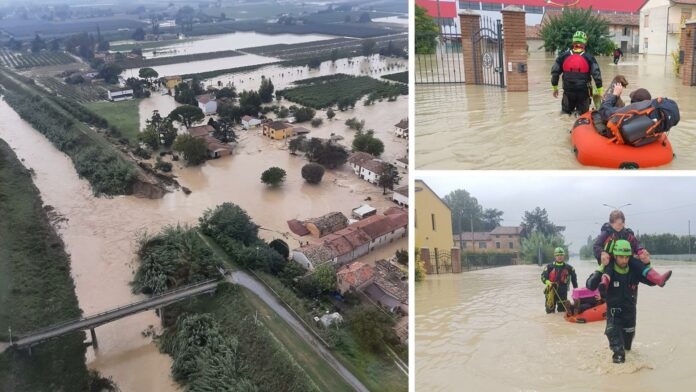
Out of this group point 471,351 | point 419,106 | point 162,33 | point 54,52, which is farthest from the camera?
point 162,33

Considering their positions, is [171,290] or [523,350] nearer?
[523,350]

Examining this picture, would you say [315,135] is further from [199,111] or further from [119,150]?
[119,150]

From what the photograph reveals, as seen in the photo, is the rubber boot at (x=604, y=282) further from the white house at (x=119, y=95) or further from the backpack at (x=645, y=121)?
the white house at (x=119, y=95)

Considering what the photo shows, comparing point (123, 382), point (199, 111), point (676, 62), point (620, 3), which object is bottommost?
point (123, 382)

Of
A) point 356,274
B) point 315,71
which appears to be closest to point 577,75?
point 356,274

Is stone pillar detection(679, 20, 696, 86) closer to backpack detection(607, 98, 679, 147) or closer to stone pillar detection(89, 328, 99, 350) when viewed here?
backpack detection(607, 98, 679, 147)

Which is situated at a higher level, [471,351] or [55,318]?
[471,351]

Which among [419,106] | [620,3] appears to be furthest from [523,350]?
[620,3]
